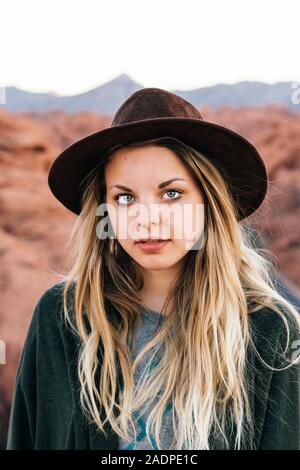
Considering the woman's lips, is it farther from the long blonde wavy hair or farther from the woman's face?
the long blonde wavy hair

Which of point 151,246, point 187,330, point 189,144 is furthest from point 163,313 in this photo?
point 189,144

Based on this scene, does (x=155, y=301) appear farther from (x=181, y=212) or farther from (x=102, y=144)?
(x=102, y=144)

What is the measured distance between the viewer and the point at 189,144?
1653mm

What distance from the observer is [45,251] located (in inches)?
224

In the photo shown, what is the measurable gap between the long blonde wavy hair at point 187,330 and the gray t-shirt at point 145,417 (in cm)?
2

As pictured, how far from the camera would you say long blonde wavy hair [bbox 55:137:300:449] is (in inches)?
63.9

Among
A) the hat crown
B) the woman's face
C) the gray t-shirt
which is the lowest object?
the gray t-shirt

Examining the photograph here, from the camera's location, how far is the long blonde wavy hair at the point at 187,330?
5.32ft

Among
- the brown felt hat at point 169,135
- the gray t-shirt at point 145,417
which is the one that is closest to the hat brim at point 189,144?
the brown felt hat at point 169,135

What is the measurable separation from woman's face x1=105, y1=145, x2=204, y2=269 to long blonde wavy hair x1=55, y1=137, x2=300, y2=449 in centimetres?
4

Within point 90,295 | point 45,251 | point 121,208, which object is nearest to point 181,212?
point 121,208

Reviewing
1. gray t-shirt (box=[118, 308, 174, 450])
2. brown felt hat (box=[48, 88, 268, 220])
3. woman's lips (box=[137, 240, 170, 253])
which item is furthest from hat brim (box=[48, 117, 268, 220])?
gray t-shirt (box=[118, 308, 174, 450])

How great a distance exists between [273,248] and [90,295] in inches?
197

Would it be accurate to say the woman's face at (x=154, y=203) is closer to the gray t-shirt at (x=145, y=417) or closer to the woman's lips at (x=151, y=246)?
the woman's lips at (x=151, y=246)
